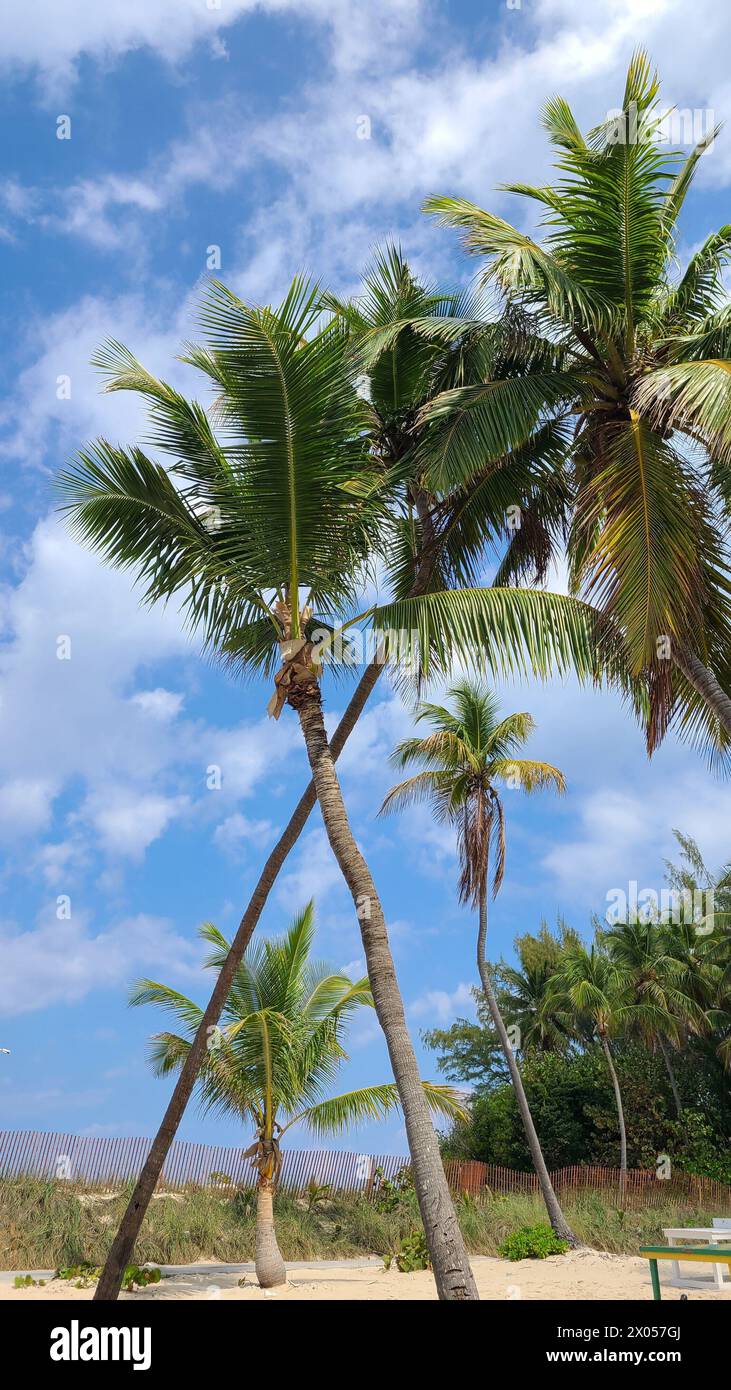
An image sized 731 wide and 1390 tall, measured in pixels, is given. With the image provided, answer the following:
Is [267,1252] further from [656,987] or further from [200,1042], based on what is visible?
[656,987]

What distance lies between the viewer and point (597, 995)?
28.5m

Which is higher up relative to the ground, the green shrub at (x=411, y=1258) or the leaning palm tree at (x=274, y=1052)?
the leaning palm tree at (x=274, y=1052)

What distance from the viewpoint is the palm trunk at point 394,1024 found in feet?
20.6

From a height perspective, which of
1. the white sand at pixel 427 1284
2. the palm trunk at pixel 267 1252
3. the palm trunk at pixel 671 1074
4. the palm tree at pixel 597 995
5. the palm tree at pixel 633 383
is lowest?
the white sand at pixel 427 1284

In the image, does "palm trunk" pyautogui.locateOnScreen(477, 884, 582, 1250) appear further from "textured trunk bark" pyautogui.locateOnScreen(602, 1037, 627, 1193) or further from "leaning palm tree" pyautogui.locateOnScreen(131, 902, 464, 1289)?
"textured trunk bark" pyautogui.locateOnScreen(602, 1037, 627, 1193)

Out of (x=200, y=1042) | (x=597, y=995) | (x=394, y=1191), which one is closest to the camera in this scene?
(x=200, y=1042)

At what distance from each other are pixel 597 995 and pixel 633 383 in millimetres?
21613

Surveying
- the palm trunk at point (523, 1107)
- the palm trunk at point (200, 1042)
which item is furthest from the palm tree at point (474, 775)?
the palm trunk at point (200, 1042)

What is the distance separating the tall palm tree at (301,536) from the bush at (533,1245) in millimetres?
8211

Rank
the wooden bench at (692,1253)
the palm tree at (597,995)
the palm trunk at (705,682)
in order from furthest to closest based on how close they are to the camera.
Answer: the palm tree at (597,995), the palm trunk at (705,682), the wooden bench at (692,1253)

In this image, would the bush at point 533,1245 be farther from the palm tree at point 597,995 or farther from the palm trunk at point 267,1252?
the palm tree at point 597,995

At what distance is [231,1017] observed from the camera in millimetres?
15141

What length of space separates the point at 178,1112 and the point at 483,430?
7.05m

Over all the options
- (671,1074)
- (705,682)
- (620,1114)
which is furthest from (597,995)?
(705,682)
